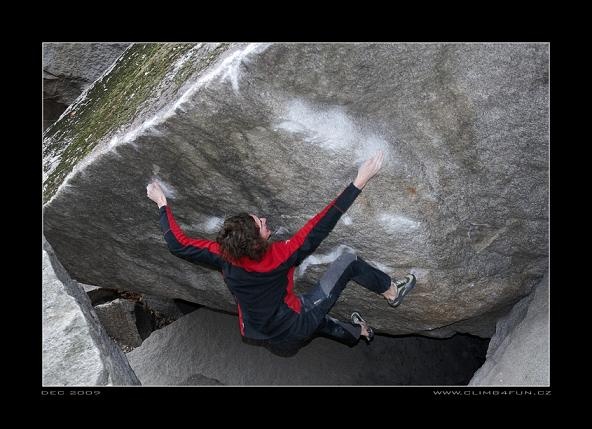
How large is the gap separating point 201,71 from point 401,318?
217 centimetres

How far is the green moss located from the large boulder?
0.06 ft

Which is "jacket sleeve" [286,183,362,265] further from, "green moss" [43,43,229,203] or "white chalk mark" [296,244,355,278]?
"green moss" [43,43,229,203]

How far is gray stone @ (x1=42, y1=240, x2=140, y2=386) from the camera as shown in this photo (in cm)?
345

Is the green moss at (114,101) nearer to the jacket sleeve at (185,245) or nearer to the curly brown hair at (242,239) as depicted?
the jacket sleeve at (185,245)

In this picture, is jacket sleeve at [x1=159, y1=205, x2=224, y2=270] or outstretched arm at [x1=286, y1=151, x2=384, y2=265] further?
jacket sleeve at [x1=159, y1=205, x2=224, y2=270]

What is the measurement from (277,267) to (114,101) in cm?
156

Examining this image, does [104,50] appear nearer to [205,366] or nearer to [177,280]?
[177,280]

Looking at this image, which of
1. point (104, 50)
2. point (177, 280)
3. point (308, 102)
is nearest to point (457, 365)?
point (177, 280)

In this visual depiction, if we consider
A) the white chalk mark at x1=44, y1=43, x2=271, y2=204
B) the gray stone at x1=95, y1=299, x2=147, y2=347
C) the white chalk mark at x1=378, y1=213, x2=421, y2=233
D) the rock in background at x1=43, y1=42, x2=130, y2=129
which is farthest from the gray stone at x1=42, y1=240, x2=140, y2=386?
the gray stone at x1=95, y1=299, x2=147, y2=347

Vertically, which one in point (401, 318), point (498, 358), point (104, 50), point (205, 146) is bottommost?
point (498, 358)

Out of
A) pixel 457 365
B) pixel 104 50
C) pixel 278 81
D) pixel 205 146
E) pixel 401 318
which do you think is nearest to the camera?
pixel 278 81

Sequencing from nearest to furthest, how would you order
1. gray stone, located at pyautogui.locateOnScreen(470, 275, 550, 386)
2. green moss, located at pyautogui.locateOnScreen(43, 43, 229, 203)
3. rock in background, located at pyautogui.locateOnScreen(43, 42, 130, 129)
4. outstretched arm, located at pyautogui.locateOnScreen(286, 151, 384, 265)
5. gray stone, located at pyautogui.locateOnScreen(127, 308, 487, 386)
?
outstretched arm, located at pyautogui.locateOnScreen(286, 151, 384, 265) → gray stone, located at pyautogui.locateOnScreen(470, 275, 550, 386) → green moss, located at pyautogui.locateOnScreen(43, 43, 229, 203) → rock in background, located at pyautogui.locateOnScreen(43, 42, 130, 129) → gray stone, located at pyautogui.locateOnScreen(127, 308, 487, 386)

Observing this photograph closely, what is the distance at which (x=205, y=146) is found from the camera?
3396 millimetres

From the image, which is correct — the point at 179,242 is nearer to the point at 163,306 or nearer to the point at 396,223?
the point at 396,223
